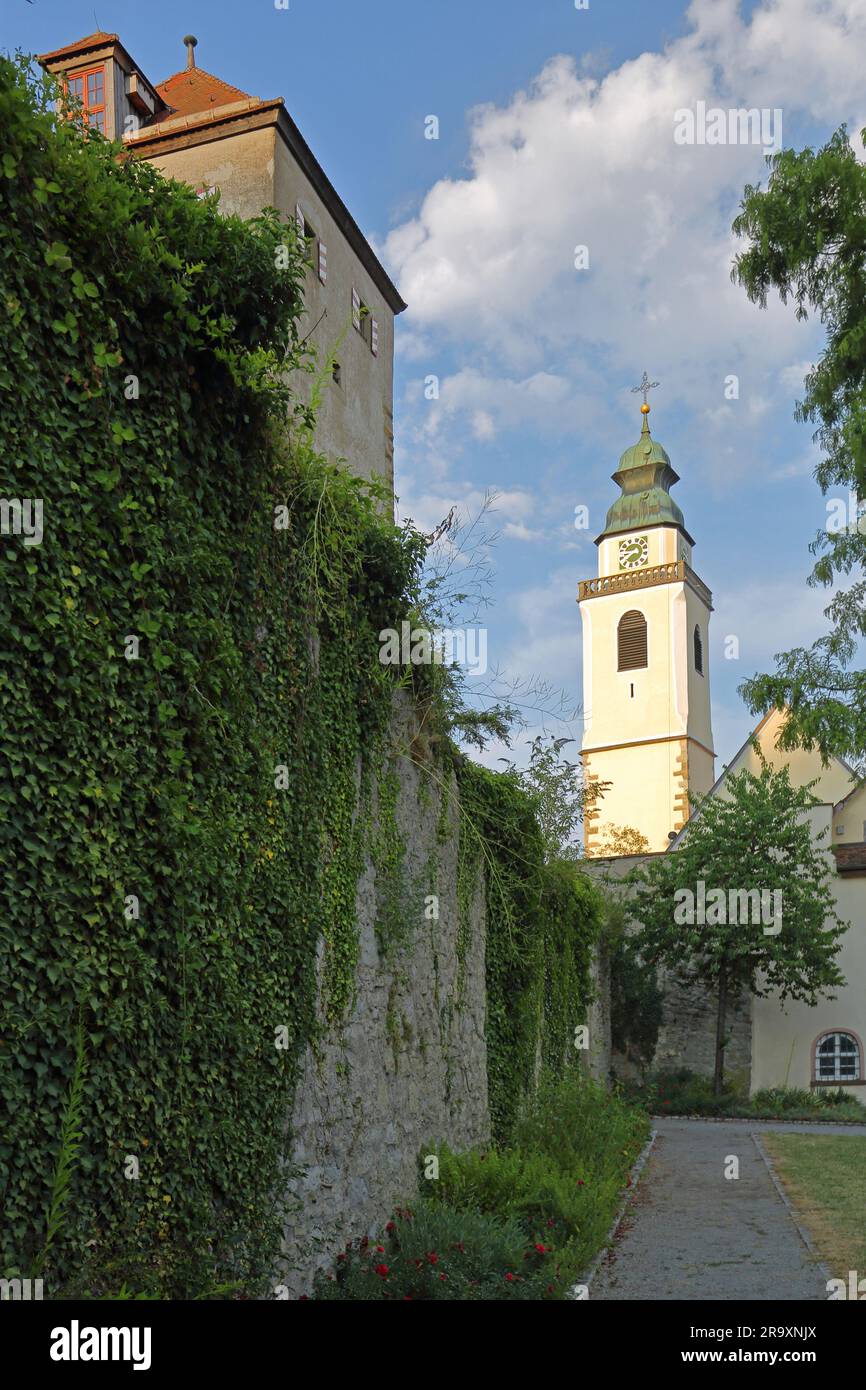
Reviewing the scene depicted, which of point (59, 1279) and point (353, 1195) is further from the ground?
point (59, 1279)

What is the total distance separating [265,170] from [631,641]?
102 ft

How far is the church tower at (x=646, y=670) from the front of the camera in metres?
40.8

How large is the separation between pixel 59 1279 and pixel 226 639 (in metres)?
2.49

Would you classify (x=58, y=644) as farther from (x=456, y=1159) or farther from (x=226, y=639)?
(x=456, y=1159)

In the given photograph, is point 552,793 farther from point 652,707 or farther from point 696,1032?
point 652,707

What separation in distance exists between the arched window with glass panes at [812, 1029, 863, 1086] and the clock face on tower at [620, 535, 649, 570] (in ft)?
75.8

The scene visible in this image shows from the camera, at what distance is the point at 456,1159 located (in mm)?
8625

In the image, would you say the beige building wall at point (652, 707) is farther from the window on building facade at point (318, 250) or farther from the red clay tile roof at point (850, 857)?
the window on building facade at point (318, 250)

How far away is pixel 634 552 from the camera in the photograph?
4528cm

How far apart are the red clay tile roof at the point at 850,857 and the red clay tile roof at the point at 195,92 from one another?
64.4ft

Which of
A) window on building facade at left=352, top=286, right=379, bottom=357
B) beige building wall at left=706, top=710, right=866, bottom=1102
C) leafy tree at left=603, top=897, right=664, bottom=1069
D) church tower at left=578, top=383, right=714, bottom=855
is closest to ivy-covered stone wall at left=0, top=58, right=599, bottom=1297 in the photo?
window on building facade at left=352, top=286, right=379, bottom=357

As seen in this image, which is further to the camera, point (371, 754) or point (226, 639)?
point (371, 754)

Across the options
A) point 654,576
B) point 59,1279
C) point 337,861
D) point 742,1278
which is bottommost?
point 742,1278
